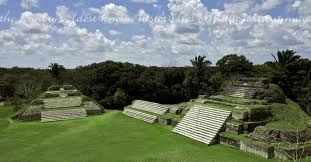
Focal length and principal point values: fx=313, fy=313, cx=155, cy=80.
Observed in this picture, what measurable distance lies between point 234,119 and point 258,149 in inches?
130

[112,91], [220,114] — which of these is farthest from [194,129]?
[112,91]

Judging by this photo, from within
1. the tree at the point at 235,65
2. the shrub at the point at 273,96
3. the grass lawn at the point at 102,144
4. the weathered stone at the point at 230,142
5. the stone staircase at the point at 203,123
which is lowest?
the grass lawn at the point at 102,144

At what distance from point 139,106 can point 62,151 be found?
12.4 m

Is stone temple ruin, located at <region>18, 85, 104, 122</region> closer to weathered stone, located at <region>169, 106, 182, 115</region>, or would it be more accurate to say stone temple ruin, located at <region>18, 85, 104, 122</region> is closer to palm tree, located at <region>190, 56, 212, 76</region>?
weathered stone, located at <region>169, 106, 182, 115</region>

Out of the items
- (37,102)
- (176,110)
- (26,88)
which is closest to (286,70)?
(176,110)

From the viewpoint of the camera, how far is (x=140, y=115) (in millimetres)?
23609

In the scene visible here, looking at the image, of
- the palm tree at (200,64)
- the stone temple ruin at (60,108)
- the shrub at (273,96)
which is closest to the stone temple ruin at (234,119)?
the shrub at (273,96)

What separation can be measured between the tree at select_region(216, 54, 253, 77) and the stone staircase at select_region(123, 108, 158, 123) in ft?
77.3

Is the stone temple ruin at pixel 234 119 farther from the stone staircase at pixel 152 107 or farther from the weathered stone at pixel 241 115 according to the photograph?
the stone staircase at pixel 152 107

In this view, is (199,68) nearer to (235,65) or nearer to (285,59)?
(235,65)

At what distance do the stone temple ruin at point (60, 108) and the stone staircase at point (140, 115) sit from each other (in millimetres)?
2314

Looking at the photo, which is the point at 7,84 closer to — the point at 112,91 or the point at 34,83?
the point at 34,83

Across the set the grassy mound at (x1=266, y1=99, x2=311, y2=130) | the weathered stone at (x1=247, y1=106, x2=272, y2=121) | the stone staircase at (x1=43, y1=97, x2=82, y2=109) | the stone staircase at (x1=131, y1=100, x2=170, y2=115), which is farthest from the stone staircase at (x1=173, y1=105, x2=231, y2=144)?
the stone staircase at (x1=43, y1=97, x2=82, y2=109)

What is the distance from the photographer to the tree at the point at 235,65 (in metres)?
44.9
